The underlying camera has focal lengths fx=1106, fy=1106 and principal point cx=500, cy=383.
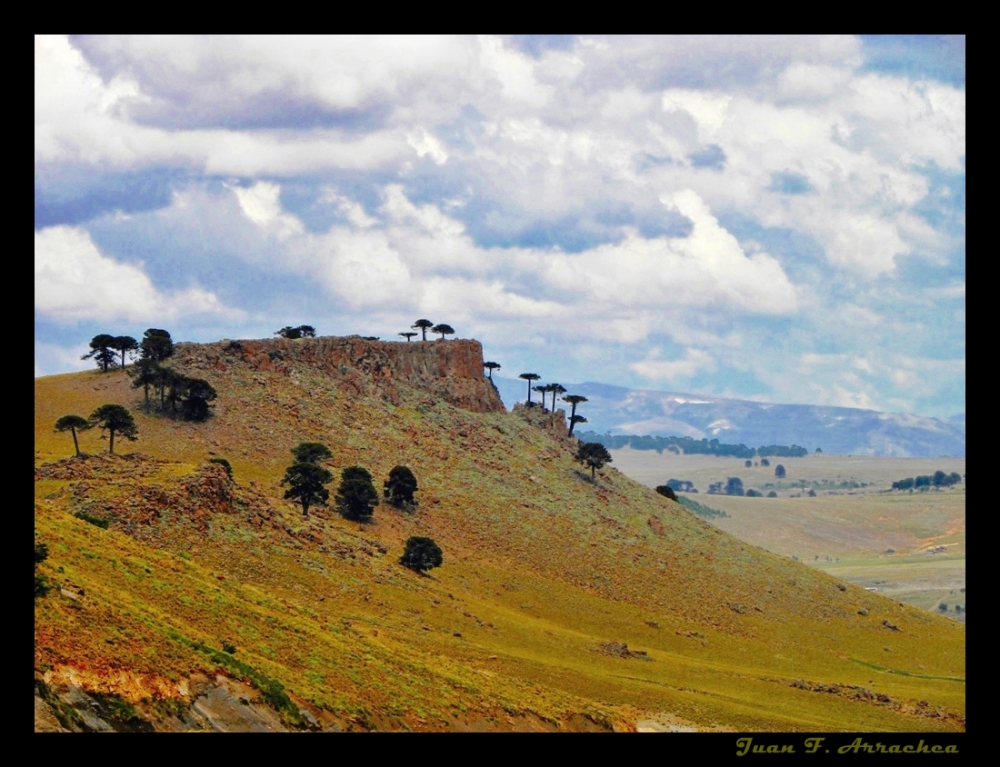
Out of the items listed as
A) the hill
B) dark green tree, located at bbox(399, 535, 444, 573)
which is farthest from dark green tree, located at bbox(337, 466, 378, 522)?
dark green tree, located at bbox(399, 535, 444, 573)

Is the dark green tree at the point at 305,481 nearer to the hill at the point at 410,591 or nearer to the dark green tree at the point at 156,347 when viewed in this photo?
the hill at the point at 410,591

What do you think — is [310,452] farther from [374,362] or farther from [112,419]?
[374,362]

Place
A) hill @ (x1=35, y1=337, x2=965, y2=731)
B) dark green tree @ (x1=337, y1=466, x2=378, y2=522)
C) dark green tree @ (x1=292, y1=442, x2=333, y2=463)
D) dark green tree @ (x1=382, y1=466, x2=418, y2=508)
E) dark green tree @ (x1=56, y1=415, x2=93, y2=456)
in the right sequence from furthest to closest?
1. dark green tree @ (x1=382, y1=466, x2=418, y2=508)
2. dark green tree @ (x1=292, y1=442, x2=333, y2=463)
3. dark green tree @ (x1=337, y1=466, x2=378, y2=522)
4. dark green tree @ (x1=56, y1=415, x2=93, y2=456)
5. hill @ (x1=35, y1=337, x2=965, y2=731)

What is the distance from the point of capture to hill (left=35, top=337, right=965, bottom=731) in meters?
35.2

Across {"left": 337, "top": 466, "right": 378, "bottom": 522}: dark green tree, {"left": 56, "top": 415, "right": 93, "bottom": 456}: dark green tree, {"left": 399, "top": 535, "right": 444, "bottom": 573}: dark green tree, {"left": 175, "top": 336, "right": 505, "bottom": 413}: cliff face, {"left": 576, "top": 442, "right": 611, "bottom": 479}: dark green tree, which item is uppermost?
{"left": 175, "top": 336, "right": 505, "bottom": 413}: cliff face

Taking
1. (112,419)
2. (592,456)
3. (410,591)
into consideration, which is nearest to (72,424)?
(112,419)

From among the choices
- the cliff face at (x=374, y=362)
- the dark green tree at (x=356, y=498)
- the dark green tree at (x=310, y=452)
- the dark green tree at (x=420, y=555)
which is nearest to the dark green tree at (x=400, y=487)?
the dark green tree at (x=356, y=498)

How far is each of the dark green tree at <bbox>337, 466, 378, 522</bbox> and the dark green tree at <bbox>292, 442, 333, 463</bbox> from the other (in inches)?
178

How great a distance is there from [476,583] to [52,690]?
6778 centimetres

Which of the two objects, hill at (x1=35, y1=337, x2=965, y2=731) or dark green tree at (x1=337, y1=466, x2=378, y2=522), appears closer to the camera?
hill at (x1=35, y1=337, x2=965, y2=731)

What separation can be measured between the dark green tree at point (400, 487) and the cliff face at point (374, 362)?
21.5 metres

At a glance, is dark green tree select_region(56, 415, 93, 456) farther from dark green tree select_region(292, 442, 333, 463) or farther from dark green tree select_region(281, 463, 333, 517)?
dark green tree select_region(292, 442, 333, 463)
